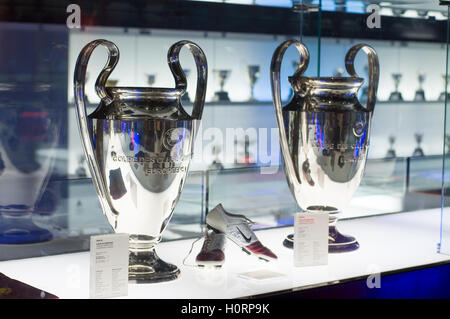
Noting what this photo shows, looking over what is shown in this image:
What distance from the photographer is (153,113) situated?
1568 mm

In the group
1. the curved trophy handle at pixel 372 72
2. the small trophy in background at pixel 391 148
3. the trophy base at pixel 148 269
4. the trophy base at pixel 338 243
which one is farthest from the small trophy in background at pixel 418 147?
the trophy base at pixel 148 269

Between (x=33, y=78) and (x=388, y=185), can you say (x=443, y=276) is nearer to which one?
(x=388, y=185)

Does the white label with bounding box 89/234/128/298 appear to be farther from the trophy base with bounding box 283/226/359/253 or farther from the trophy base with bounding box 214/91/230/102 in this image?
the trophy base with bounding box 214/91/230/102

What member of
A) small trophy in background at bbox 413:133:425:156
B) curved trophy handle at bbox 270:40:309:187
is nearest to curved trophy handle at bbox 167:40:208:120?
curved trophy handle at bbox 270:40:309:187

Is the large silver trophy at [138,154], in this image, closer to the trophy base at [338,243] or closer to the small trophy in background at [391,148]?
the trophy base at [338,243]

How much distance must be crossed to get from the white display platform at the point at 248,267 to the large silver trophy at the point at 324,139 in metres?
0.13

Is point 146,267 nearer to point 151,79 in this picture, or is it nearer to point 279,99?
point 279,99

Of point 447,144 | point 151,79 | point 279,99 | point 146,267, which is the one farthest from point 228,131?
point 146,267

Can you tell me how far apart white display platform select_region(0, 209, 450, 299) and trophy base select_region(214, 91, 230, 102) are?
4.71 feet

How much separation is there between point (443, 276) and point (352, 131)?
1.39ft

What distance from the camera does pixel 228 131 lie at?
3.64 m

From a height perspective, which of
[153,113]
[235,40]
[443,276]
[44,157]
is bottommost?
[443,276]
